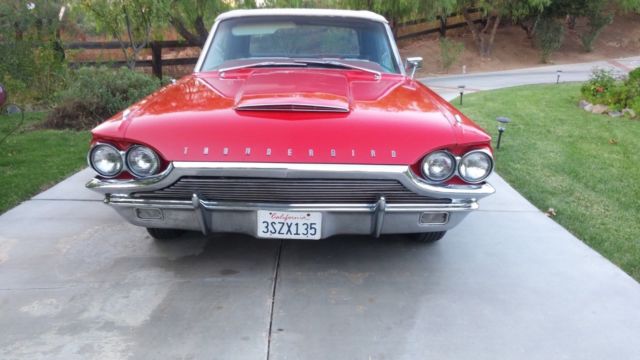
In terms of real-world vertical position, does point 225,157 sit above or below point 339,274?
above

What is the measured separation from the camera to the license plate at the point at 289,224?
9.54 feet

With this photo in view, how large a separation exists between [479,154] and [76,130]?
6152 mm

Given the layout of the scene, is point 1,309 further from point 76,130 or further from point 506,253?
point 76,130

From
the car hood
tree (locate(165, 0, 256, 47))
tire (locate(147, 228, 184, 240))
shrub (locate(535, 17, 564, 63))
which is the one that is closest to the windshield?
the car hood

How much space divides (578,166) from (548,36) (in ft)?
48.7

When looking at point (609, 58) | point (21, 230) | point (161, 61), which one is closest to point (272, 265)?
point (21, 230)

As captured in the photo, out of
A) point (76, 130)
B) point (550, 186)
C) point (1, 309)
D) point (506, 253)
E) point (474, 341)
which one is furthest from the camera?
point (76, 130)

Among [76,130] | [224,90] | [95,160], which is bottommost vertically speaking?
[76,130]

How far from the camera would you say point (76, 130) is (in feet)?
24.5

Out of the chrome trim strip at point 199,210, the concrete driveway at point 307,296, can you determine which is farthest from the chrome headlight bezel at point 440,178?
the chrome trim strip at point 199,210

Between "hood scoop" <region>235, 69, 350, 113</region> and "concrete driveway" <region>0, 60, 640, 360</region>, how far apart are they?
3.40 feet

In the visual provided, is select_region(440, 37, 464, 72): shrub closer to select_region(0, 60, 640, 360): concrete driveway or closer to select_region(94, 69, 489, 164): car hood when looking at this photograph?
select_region(0, 60, 640, 360): concrete driveway

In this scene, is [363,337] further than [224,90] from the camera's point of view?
No

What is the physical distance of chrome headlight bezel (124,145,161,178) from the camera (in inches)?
113
